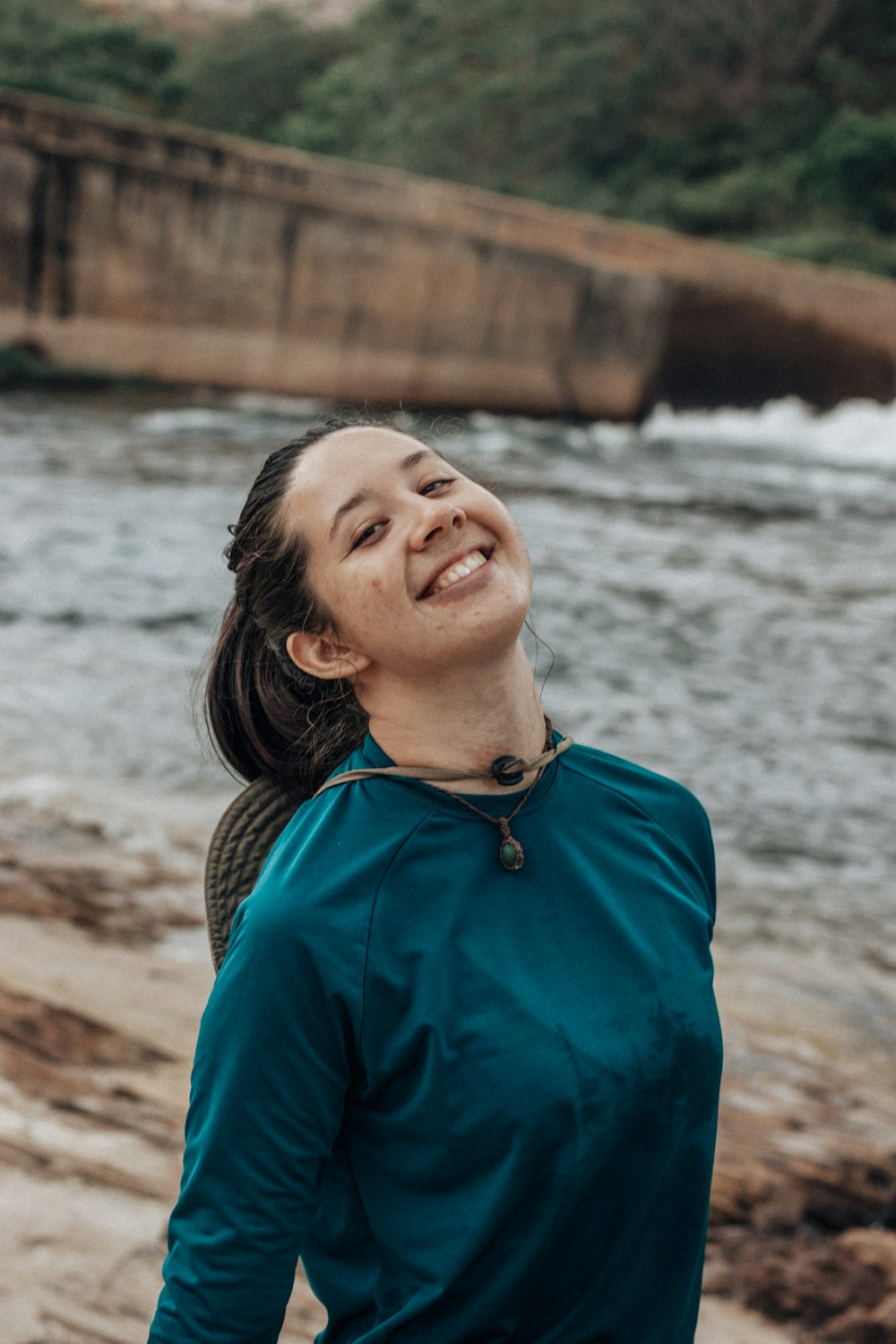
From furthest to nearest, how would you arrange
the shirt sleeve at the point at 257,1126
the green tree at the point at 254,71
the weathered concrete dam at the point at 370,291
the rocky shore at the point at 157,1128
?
the green tree at the point at 254,71 < the weathered concrete dam at the point at 370,291 < the rocky shore at the point at 157,1128 < the shirt sleeve at the point at 257,1126

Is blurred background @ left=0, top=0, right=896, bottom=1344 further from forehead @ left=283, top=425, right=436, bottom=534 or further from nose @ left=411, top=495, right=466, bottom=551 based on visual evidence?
nose @ left=411, top=495, right=466, bottom=551

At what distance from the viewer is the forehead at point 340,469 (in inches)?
55.3

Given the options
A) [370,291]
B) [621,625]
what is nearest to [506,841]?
[621,625]

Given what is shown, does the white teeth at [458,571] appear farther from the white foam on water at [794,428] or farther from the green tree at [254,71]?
the green tree at [254,71]

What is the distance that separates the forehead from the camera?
55.3 inches

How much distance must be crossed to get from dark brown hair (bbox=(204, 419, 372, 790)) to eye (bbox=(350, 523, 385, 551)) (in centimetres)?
6

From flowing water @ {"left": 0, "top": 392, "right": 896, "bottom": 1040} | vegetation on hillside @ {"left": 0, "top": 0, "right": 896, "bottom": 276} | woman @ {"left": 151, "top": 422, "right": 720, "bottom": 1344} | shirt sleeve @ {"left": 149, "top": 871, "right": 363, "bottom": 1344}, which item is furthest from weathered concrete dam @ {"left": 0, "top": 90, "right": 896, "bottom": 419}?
shirt sleeve @ {"left": 149, "top": 871, "right": 363, "bottom": 1344}

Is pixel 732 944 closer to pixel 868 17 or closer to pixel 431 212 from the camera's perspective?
pixel 431 212

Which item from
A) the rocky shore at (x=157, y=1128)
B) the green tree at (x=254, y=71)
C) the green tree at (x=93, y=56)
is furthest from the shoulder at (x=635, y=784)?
the green tree at (x=254, y=71)

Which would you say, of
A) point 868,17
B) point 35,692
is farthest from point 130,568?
point 868,17

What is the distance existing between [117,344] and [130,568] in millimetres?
6440

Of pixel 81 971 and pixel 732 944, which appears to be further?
pixel 732 944

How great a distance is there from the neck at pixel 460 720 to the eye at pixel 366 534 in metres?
0.15

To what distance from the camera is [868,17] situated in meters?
31.9
